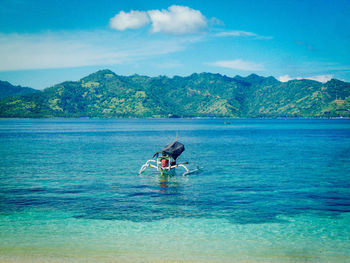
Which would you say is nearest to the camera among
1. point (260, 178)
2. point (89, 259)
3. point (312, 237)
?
point (89, 259)

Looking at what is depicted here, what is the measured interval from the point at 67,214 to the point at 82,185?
10.8 metres

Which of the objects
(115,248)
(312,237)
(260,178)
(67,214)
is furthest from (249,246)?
(260,178)

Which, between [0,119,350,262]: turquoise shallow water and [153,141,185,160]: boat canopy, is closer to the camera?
[0,119,350,262]: turquoise shallow water

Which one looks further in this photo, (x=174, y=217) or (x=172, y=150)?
(x=172, y=150)

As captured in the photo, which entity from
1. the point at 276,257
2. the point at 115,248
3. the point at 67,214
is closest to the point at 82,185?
the point at 67,214

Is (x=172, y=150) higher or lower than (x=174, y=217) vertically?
higher

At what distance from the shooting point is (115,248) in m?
17.2

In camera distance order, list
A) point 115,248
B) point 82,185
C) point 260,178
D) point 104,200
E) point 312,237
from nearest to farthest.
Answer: point 115,248 < point 312,237 < point 104,200 < point 82,185 < point 260,178

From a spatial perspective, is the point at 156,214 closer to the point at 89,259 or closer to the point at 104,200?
the point at 104,200

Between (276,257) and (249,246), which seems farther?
(249,246)

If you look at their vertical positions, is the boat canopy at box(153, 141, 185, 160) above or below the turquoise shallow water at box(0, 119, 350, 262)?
above

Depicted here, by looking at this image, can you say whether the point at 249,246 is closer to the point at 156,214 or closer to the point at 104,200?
the point at 156,214

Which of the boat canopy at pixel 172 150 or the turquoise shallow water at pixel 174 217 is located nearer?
the turquoise shallow water at pixel 174 217

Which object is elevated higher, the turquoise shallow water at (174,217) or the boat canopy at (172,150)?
the boat canopy at (172,150)
